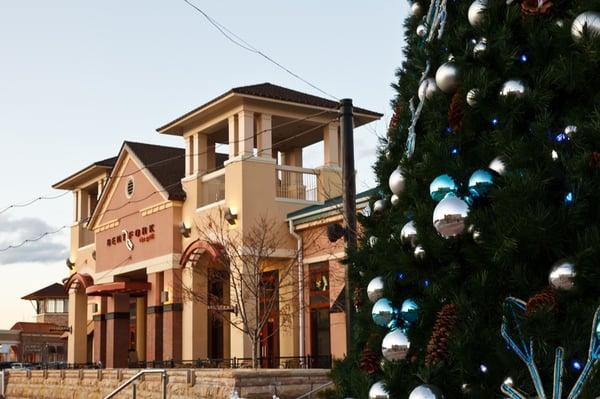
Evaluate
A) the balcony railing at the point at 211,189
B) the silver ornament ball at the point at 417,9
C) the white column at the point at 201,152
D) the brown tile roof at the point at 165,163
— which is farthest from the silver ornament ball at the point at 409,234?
the brown tile roof at the point at 165,163

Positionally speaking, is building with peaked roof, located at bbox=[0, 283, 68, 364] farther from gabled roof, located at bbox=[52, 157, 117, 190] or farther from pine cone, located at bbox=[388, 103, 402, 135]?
pine cone, located at bbox=[388, 103, 402, 135]

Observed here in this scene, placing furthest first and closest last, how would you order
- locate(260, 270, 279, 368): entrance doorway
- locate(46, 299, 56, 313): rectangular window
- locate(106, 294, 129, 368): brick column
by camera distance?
locate(46, 299, 56, 313): rectangular window → locate(106, 294, 129, 368): brick column → locate(260, 270, 279, 368): entrance doorway

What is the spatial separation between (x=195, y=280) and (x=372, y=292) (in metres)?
→ 22.3

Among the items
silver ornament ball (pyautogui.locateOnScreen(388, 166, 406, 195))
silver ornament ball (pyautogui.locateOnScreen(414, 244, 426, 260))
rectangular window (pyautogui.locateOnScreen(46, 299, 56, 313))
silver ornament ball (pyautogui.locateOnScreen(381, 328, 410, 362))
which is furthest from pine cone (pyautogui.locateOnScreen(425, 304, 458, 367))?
rectangular window (pyautogui.locateOnScreen(46, 299, 56, 313))

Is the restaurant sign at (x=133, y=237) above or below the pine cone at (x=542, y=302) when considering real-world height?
above

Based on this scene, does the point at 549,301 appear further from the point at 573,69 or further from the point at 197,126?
the point at 197,126

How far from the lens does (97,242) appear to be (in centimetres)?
3231

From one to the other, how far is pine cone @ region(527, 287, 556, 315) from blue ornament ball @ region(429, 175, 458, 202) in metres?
0.57

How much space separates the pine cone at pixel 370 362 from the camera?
369cm

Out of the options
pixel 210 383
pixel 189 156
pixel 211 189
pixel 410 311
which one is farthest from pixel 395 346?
pixel 189 156

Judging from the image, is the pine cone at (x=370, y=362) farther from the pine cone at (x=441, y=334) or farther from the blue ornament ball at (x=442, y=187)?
the blue ornament ball at (x=442, y=187)

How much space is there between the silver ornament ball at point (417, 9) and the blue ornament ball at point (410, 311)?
1661 millimetres

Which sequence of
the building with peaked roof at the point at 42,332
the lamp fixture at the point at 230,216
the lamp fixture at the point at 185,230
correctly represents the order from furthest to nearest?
1. the building with peaked roof at the point at 42,332
2. the lamp fixture at the point at 185,230
3. the lamp fixture at the point at 230,216

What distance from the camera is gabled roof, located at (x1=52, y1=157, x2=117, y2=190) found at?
33375 mm
